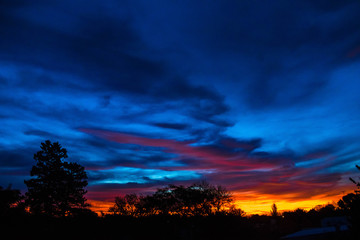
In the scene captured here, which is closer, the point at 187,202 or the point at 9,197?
the point at 9,197

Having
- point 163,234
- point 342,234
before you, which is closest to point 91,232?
point 163,234

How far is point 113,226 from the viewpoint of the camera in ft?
113

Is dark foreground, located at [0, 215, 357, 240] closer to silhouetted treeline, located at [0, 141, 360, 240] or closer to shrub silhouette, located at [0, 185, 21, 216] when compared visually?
silhouetted treeline, located at [0, 141, 360, 240]

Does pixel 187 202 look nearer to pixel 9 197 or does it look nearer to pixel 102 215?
pixel 102 215

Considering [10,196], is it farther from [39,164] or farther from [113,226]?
[113,226]

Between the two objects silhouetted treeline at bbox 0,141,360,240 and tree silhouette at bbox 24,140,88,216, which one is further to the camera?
tree silhouette at bbox 24,140,88,216

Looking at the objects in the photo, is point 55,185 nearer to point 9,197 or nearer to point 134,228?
point 9,197

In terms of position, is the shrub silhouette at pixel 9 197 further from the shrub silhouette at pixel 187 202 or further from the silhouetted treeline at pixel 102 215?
the shrub silhouette at pixel 187 202

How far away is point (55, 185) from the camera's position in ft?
137

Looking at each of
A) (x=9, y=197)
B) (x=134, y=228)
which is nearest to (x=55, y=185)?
(x=9, y=197)

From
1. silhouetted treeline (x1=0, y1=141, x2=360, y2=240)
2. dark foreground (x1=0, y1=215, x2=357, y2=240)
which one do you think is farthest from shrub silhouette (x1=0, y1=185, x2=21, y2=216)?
dark foreground (x1=0, y1=215, x2=357, y2=240)

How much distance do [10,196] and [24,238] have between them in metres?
15.6

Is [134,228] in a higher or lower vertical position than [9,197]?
lower

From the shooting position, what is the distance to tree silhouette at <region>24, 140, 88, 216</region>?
40469 mm
